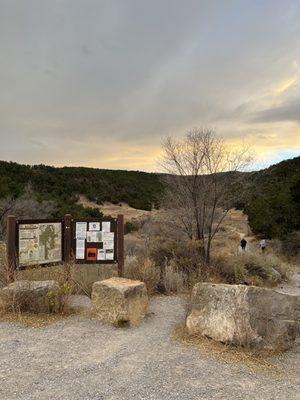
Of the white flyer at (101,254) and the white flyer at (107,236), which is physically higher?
the white flyer at (107,236)

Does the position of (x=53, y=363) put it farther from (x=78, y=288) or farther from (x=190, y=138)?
(x=190, y=138)

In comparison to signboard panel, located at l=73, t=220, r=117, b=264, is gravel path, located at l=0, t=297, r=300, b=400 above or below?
below

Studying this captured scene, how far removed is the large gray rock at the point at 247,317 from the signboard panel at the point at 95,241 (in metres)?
3.28

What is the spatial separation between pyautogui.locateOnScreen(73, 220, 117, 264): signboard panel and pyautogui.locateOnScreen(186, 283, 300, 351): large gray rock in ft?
10.8

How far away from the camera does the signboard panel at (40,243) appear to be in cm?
859

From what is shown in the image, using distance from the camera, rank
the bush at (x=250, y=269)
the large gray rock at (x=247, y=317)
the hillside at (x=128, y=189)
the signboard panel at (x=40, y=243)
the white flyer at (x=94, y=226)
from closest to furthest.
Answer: the large gray rock at (x=247, y=317), the signboard panel at (x=40, y=243), the white flyer at (x=94, y=226), the bush at (x=250, y=269), the hillside at (x=128, y=189)

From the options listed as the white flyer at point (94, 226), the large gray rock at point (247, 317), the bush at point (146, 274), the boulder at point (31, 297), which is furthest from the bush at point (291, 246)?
the boulder at point (31, 297)

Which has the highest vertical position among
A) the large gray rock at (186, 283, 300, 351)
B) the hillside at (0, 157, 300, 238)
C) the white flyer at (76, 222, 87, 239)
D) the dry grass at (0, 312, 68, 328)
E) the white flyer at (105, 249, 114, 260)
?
the hillside at (0, 157, 300, 238)

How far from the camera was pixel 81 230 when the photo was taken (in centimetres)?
917

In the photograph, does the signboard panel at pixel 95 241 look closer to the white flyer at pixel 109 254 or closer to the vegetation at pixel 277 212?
the white flyer at pixel 109 254

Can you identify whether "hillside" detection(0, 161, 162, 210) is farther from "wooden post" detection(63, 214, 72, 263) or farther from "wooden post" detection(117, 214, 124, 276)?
"wooden post" detection(117, 214, 124, 276)

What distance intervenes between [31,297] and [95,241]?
6.96ft

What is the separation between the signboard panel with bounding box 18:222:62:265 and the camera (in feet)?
28.2

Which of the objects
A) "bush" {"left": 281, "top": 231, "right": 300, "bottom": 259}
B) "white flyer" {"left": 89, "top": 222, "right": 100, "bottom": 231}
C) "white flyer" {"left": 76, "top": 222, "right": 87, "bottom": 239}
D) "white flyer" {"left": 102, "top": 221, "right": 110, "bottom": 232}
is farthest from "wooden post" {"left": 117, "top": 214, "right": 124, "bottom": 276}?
"bush" {"left": 281, "top": 231, "right": 300, "bottom": 259}
